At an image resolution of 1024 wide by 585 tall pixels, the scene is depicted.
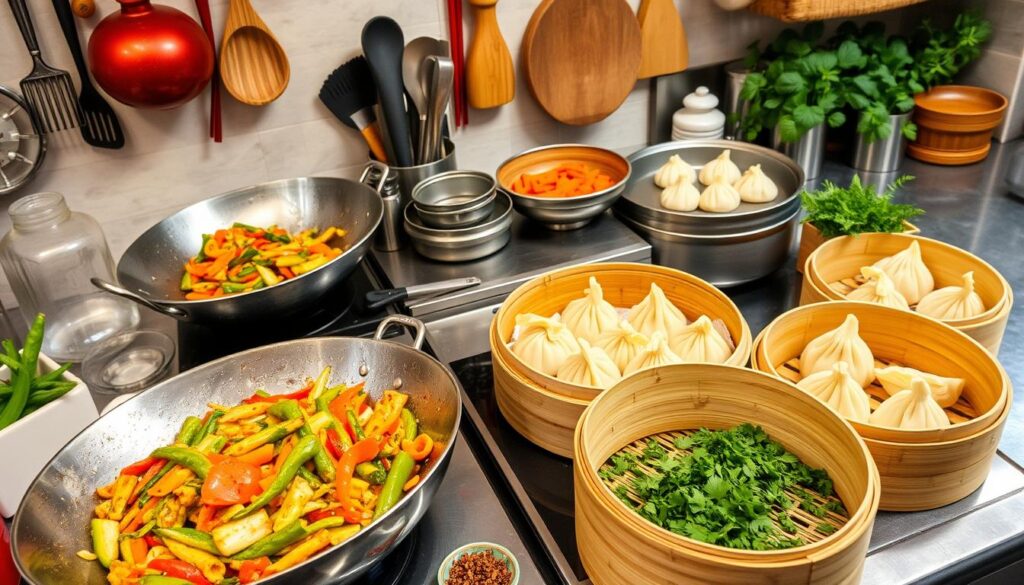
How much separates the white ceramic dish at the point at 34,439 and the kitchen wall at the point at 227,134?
0.62 meters

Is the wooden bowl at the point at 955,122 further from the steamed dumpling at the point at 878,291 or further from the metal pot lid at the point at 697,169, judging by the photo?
the steamed dumpling at the point at 878,291

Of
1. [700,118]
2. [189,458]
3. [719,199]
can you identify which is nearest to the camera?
[189,458]

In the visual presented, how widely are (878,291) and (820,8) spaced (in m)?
0.83

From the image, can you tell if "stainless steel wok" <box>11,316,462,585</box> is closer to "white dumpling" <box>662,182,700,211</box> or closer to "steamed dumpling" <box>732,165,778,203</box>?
"white dumpling" <box>662,182,700,211</box>

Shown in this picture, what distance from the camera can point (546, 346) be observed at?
1211 mm

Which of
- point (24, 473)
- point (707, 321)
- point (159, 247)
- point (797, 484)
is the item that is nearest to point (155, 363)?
point (159, 247)

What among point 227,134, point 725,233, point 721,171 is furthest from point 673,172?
point 227,134

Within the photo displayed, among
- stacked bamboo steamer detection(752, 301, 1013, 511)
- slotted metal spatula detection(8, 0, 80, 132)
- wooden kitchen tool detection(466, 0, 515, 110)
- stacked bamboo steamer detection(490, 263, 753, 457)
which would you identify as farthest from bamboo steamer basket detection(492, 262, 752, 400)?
slotted metal spatula detection(8, 0, 80, 132)

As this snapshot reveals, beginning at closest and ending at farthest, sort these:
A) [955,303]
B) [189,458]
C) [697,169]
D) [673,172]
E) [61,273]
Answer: [189,458]
[955,303]
[61,273]
[673,172]
[697,169]

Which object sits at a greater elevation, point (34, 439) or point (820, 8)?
point (820, 8)

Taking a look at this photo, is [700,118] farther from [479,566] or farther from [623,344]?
[479,566]

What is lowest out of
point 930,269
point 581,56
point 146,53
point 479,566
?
point 479,566

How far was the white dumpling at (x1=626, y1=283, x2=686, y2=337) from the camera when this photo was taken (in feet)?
4.20

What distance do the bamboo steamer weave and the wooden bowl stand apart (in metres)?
0.36
